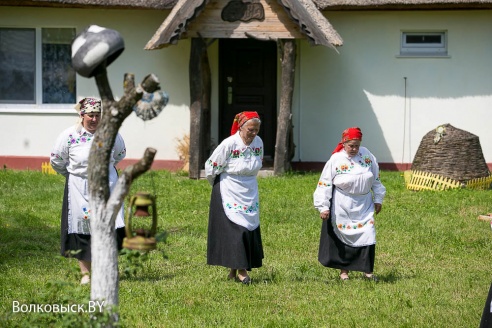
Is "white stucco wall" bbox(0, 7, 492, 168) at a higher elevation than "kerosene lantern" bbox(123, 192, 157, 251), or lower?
higher

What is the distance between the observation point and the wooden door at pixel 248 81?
17000mm

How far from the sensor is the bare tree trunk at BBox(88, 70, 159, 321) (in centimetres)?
480

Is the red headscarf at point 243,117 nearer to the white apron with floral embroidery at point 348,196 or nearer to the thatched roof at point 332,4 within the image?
the white apron with floral embroidery at point 348,196

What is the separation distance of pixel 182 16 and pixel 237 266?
6986 millimetres

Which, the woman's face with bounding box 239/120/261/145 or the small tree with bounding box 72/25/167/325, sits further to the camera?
the woman's face with bounding box 239/120/261/145

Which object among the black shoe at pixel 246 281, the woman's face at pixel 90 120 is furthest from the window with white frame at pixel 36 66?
the black shoe at pixel 246 281

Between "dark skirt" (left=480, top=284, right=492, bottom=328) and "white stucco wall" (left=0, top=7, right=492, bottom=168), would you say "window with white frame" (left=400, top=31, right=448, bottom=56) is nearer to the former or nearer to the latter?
"white stucco wall" (left=0, top=7, right=492, bottom=168)

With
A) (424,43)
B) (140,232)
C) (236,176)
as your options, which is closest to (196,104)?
(424,43)

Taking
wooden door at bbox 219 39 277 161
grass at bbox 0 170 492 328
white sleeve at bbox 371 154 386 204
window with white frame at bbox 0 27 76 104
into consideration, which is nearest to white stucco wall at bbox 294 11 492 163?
wooden door at bbox 219 39 277 161

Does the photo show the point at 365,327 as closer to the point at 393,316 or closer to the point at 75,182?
the point at 393,316

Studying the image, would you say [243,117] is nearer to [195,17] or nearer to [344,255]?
[344,255]

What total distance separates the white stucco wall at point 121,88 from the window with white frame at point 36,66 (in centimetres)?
18

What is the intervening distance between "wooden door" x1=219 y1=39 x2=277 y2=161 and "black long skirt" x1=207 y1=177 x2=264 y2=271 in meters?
8.23

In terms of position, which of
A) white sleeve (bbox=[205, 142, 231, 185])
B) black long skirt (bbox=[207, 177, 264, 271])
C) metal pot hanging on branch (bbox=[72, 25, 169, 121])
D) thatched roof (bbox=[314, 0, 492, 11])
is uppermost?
thatched roof (bbox=[314, 0, 492, 11])
